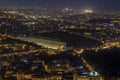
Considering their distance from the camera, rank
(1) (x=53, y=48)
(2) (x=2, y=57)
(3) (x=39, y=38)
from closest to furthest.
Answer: (2) (x=2, y=57), (1) (x=53, y=48), (3) (x=39, y=38)

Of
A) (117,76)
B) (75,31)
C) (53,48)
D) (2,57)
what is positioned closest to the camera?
(117,76)

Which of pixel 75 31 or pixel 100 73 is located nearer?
pixel 100 73

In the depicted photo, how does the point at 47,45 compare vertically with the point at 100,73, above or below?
above

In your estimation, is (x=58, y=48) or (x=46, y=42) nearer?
(x=58, y=48)

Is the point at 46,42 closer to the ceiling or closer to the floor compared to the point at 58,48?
closer to the ceiling

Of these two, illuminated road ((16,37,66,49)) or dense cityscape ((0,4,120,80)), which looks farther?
illuminated road ((16,37,66,49))

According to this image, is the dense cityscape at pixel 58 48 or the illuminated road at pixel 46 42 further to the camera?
the illuminated road at pixel 46 42

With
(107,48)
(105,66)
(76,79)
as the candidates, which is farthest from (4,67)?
(107,48)

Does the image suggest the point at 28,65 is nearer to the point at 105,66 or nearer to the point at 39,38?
the point at 105,66
